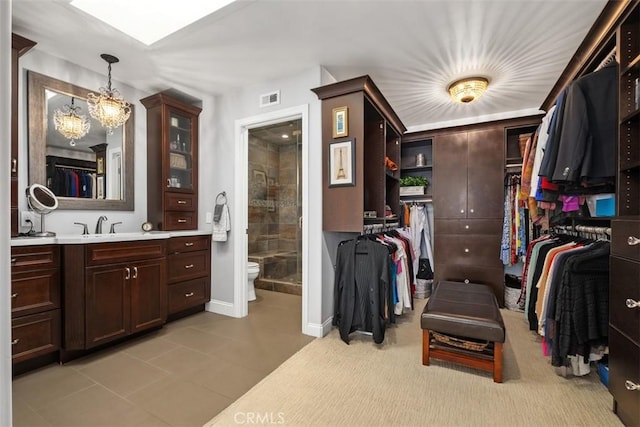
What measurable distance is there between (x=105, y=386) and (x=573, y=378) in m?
3.11

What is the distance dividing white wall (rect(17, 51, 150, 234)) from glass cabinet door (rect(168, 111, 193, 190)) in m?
0.32

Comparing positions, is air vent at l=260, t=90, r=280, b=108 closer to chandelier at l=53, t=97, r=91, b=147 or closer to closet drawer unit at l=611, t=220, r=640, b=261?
chandelier at l=53, t=97, r=91, b=147

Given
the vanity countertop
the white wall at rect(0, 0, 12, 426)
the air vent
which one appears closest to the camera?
the white wall at rect(0, 0, 12, 426)

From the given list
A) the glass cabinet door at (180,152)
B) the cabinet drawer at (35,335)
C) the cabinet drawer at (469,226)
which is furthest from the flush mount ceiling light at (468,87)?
the cabinet drawer at (35,335)

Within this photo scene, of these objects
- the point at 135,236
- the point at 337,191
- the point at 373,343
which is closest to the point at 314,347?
Result: the point at 373,343

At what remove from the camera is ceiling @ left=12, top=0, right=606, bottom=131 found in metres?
1.94

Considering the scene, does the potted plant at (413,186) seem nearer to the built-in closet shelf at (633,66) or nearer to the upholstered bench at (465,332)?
the upholstered bench at (465,332)

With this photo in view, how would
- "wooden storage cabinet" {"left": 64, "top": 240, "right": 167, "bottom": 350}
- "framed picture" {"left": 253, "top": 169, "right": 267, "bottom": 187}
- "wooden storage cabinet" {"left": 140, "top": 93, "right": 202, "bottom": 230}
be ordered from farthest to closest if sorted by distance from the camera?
"framed picture" {"left": 253, "top": 169, "right": 267, "bottom": 187} → "wooden storage cabinet" {"left": 140, "top": 93, "right": 202, "bottom": 230} → "wooden storage cabinet" {"left": 64, "top": 240, "right": 167, "bottom": 350}

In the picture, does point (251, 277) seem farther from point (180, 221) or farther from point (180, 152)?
point (180, 152)

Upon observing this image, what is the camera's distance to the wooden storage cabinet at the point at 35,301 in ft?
6.32

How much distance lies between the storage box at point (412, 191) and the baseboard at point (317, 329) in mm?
2190

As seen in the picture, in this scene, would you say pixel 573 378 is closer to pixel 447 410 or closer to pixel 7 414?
pixel 447 410

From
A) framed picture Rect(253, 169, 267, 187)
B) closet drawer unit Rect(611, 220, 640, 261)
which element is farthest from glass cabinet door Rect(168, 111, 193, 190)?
closet drawer unit Rect(611, 220, 640, 261)

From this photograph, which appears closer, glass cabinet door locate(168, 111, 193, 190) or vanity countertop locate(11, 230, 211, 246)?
vanity countertop locate(11, 230, 211, 246)
